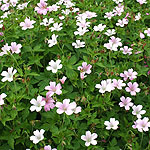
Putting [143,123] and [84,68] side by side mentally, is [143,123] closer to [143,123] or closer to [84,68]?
[143,123]

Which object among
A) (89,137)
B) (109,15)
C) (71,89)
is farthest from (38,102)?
(109,15)

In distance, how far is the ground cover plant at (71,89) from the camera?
2.05m

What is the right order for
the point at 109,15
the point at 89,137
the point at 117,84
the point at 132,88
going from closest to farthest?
the point at 89,137 < the point at 117,84 < the point at 132,88 < the point at 109,15

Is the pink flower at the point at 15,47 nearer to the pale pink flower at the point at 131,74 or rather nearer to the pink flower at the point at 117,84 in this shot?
the pink flower at the point at 117,84

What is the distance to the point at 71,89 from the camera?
234 centimetres

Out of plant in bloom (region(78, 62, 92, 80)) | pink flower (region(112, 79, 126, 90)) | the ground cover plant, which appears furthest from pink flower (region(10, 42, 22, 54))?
pink flower (region(112, 79, 126, 90))

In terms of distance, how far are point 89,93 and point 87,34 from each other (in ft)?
2.65

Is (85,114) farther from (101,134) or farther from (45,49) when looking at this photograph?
(45,49)

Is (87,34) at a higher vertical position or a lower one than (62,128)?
higher

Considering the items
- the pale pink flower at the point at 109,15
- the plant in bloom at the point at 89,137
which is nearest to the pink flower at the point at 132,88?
the plant in bloom at the point at 89,137

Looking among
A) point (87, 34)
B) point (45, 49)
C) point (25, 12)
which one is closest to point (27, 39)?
point (45, 49)

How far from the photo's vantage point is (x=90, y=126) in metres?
2.16

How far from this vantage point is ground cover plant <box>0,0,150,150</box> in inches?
80.7

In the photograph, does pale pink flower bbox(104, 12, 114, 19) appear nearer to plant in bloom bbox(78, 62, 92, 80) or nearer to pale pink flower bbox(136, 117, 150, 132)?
plant in bloom bbox(78, 62, 92, 80)
